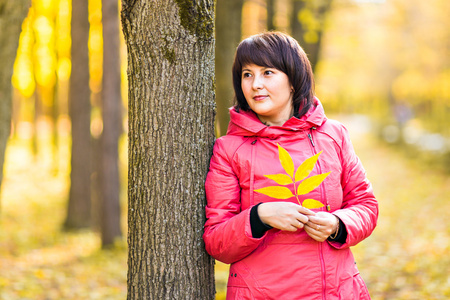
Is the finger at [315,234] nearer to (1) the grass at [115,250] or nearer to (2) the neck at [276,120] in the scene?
(2) the neck at [276,120]

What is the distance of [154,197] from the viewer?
2.30 meters

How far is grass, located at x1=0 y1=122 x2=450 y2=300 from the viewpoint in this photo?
19.0ft

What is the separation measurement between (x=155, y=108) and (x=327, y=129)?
921 mm

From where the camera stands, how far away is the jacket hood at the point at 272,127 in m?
2.20

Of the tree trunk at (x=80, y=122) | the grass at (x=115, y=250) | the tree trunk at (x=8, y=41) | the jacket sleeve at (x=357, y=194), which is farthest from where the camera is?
the tree trunk at (x=80, y=122)

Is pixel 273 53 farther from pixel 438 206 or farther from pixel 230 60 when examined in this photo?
pixel 438 206

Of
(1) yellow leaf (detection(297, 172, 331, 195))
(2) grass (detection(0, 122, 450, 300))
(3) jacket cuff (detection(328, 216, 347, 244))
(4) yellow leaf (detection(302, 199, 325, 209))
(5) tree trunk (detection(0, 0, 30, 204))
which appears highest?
(5) tree trunk (detection(0, 0, 30, 204))

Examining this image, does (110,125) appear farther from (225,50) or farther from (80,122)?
(225,50)

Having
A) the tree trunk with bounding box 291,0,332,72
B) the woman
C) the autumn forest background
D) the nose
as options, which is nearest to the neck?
the woman

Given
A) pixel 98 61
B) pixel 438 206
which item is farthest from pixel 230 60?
pixel 98 61

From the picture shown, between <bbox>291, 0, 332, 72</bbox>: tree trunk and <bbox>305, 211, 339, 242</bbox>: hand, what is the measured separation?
5.96 metres

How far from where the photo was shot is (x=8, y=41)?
3199mm

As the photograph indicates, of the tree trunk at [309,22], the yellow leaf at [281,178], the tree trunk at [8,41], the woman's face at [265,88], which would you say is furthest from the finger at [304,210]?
the tree trunk at [309,22]

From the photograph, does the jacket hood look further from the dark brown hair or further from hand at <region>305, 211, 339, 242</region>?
hand at <region>305, 211, 339, 242</region>
